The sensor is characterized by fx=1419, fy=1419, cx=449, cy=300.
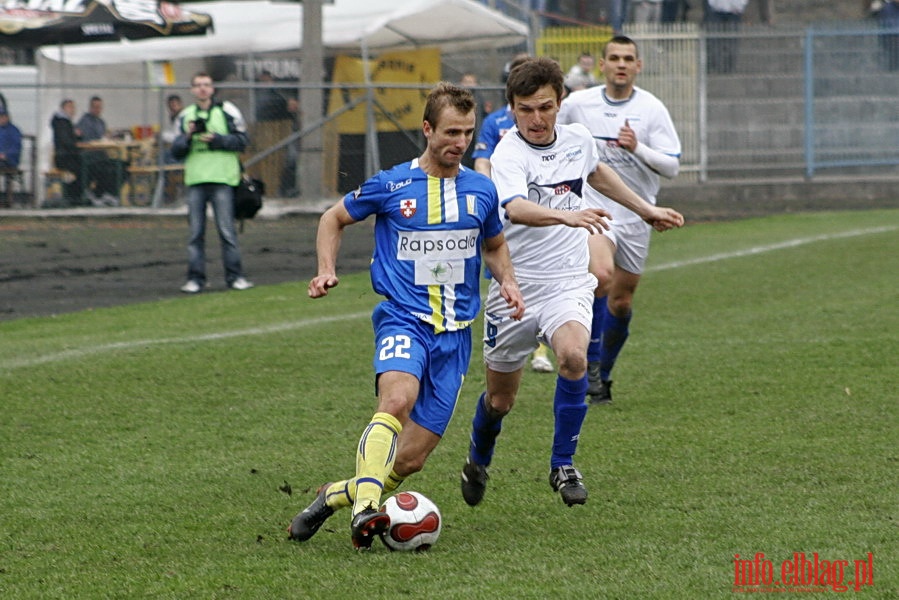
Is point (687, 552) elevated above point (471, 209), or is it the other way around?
point (471, 209)

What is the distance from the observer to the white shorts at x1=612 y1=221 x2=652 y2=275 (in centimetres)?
910

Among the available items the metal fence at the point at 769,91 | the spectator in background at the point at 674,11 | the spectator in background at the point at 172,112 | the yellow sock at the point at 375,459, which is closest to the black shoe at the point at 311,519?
the yellow sock at the point at 375,459

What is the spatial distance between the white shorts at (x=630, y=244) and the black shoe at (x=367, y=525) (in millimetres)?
4081

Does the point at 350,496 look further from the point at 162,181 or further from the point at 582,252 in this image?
the point at 162,181

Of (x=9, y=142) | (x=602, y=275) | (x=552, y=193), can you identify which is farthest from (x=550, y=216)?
(x=9, y=142)

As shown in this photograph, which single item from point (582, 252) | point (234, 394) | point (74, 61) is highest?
point (74, 61)

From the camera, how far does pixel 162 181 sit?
18750 mm

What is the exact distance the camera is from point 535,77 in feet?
21.3

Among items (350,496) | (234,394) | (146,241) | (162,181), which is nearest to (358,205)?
(350,496)

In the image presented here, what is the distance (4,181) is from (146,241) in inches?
80.4

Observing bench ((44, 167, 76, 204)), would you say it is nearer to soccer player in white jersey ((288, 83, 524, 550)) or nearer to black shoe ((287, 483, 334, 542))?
soccer player in white jersey ((288, 83, 524, 550))

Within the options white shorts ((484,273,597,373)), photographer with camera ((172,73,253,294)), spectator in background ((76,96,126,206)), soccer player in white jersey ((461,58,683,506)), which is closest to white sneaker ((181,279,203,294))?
photographer with camera ((172,73,253,294))

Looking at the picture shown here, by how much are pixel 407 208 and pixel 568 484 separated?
56.8 inches

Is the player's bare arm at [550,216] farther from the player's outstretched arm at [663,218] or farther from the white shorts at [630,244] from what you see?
the white shorts at [630,244]
